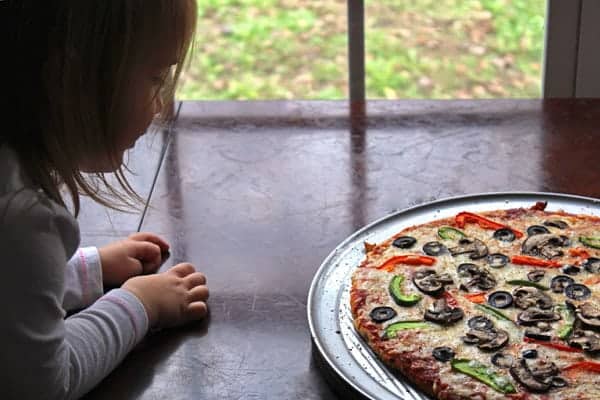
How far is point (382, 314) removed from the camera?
3.78 feet

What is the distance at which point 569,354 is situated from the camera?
1.06 meters

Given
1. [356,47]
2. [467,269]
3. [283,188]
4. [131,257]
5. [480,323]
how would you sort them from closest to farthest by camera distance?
[480,323]
[467,269]
[131,257]
[283,188]
[356,47]

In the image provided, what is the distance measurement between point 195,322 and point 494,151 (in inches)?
24.5

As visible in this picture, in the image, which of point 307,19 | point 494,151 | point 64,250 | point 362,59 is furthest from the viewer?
point 307,19

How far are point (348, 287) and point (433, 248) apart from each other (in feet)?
0.42

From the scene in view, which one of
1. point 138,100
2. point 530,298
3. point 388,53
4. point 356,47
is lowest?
point 388,53

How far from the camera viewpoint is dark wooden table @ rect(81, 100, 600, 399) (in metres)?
1.15

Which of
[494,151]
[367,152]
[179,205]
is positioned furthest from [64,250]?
[494,151]

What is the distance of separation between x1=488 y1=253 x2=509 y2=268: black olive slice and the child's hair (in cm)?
47

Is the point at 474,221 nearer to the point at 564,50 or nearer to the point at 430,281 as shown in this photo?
the point at 430,281

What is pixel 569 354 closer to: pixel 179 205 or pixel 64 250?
pixel 64 250

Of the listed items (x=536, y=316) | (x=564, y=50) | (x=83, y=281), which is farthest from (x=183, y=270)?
(x=564, y=50)

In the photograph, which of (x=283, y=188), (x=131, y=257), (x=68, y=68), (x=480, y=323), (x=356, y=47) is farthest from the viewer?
(x=356, y=47)

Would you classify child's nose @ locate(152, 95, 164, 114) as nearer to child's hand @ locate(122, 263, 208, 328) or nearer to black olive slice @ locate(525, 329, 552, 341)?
child's hand @ locate(122, 263, 208, 328)
